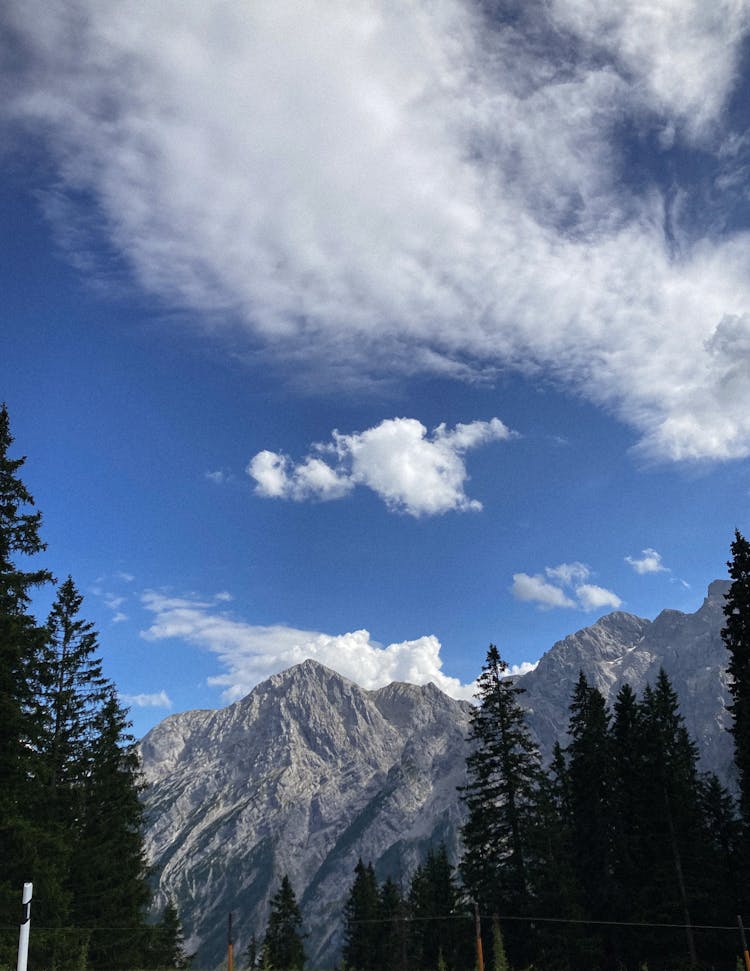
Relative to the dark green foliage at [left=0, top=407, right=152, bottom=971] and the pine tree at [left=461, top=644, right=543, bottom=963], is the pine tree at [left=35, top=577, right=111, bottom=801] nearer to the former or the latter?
the dark green foliage at [left=0, top=407, right=152, bottom=971]

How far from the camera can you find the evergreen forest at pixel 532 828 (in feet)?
85.8

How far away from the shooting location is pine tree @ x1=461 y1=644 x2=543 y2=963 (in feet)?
114

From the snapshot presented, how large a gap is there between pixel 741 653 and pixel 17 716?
31.4 meters

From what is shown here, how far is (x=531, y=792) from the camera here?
114 ft

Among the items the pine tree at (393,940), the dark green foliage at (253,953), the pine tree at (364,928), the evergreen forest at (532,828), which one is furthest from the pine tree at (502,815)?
the dark green foliage at (253,953)

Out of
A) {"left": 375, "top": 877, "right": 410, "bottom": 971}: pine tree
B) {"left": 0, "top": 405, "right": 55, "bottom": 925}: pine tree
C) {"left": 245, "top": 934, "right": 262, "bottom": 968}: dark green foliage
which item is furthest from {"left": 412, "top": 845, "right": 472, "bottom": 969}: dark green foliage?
{"left": 0, "top": 405, "right": 55, "bottom": 925}: pine tree

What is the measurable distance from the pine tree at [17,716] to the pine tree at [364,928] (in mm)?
49400

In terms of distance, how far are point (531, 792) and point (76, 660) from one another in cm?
2224

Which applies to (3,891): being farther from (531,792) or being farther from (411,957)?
(411,957)

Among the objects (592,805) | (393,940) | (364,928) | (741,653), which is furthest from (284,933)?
(741,653)

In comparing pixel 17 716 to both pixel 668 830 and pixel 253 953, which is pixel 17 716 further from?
pixel 253 953

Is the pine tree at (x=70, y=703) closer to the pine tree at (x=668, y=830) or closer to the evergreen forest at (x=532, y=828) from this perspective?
the evergreen forest at (x=532, y=828)

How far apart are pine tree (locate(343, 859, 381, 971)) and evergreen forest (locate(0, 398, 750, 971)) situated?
2967cm

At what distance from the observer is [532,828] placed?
3469 cm
